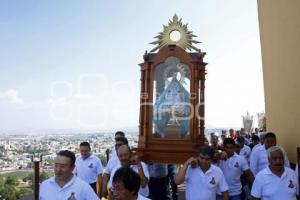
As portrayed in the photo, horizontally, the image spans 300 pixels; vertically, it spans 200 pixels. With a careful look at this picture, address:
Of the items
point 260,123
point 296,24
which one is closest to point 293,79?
point 296,24

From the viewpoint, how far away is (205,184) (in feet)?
12.5

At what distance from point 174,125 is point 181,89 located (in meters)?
0.46

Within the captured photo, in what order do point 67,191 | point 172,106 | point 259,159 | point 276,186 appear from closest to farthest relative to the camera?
point 67,191 < point 276,186 < point 172,106 < point 259,159

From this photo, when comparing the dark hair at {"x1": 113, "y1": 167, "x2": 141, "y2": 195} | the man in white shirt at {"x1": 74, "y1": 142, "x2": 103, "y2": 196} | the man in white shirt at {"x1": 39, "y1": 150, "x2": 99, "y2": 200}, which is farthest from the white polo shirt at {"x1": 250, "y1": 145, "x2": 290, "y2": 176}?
the dark hair at {"x1": 113, "y1": 167, "x2": 141, "y2": 195}

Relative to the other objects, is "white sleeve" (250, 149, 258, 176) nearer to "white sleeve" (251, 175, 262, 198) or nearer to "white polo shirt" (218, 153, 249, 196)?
"white polo shirt" (218, 153, 249, 196)

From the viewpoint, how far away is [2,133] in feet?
24.7

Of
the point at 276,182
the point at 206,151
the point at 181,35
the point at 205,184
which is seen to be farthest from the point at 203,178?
the point at 181,35

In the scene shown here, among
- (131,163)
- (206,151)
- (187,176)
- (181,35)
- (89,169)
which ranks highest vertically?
(181,35)

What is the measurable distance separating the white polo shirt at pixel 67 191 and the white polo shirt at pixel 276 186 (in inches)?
58.6

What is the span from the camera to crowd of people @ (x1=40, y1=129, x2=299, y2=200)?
294 centimetres

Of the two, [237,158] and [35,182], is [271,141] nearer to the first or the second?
[237,158]

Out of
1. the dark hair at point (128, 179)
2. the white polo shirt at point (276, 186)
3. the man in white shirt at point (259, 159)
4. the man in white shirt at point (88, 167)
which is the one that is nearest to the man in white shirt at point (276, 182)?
the white polo shirt at point (276, 186)

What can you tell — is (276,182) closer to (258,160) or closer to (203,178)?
(203,178)

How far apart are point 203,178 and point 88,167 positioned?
2.56 meters
